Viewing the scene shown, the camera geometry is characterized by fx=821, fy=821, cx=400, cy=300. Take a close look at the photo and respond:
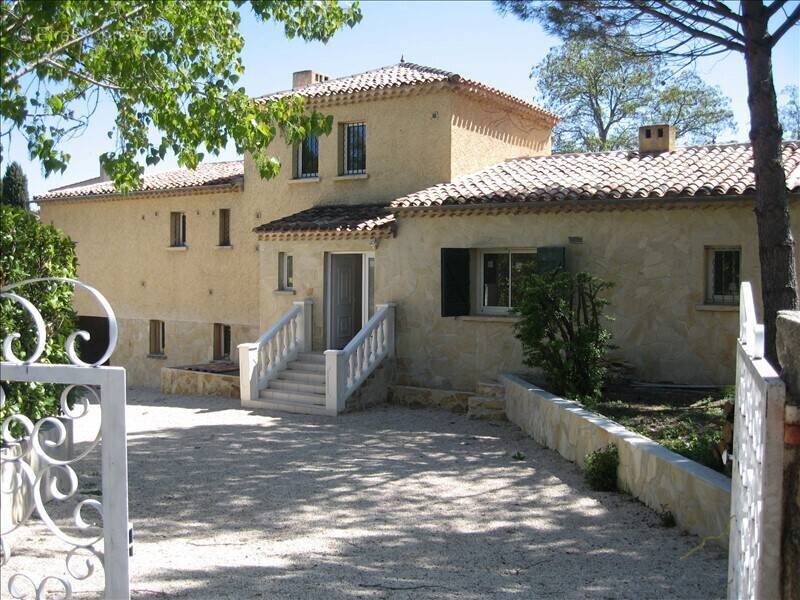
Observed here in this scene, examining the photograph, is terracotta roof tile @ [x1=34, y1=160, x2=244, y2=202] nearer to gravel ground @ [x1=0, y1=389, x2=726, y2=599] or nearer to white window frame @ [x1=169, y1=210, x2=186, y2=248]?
white window frame @ [x1=169, y1=210, x2=186, y2=248]

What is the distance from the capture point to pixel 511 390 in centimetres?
1426

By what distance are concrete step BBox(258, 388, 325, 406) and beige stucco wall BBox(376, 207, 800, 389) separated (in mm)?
2038

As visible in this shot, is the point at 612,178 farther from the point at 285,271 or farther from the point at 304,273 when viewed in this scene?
the point at 285,271

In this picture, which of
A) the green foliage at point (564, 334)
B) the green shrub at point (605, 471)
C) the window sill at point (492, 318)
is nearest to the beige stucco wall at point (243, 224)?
the window sill at point (492, 318)

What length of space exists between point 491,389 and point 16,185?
23678mm

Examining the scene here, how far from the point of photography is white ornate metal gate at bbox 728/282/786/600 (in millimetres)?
3443

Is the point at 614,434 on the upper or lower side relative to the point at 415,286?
lower

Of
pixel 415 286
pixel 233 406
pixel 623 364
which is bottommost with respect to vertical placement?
pixel 233 406

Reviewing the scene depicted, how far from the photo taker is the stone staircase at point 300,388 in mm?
15938

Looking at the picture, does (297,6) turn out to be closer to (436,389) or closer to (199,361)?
(436,389)

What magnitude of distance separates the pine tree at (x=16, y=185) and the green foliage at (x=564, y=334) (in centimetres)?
2317

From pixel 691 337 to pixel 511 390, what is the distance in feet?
10.5

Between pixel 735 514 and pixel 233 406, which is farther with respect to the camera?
pixel 233 406

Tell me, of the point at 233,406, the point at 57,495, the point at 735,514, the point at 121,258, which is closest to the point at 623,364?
the point at 233,406
